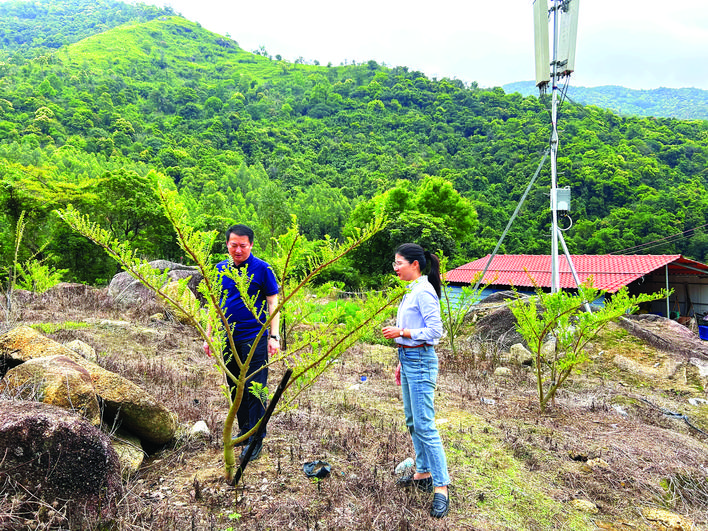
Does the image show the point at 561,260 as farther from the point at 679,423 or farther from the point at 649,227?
the point at 679,423

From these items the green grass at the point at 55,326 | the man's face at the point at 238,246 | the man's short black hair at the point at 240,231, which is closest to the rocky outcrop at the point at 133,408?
the man's face at the point at 238,246

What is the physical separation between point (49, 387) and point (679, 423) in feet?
19.5

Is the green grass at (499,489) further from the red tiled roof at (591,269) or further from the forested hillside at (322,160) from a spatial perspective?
the red tiled roof at (591,269)

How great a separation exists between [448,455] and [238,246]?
7.62 feet

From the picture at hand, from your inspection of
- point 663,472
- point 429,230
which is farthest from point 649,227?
point 663,472

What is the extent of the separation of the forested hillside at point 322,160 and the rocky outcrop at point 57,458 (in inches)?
48.6

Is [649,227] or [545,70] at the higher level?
[545,70]

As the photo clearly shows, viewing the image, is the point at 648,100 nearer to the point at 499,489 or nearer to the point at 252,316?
the point at 499,489

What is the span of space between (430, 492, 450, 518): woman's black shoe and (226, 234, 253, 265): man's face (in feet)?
6.28

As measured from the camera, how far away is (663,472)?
3.18m

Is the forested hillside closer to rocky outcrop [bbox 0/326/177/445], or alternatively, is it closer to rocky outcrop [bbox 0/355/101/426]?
rocky outcrop [bbox 0/355/101/426]

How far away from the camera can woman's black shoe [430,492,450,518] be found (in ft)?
7.84

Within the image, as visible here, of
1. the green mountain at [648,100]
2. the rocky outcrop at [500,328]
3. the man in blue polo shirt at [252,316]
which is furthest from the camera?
the green mountain at [648,100]

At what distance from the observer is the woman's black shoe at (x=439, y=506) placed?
239cm
